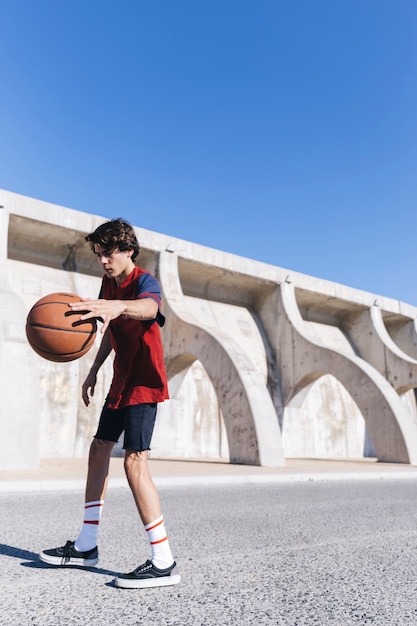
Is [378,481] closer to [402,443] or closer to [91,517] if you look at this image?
[402,443]

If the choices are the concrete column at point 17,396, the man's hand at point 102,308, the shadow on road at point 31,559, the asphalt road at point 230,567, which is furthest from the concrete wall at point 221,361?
the man's hand at point 102,308

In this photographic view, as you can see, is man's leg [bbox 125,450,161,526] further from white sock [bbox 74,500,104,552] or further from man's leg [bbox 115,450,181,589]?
white sock [bbox 74,500,104,552]

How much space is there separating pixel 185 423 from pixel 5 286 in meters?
7.14

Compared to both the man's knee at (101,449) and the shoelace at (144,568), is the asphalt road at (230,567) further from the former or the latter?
the man's knee at (101,449)

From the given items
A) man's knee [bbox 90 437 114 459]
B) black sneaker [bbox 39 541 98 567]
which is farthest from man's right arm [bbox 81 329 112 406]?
black sneaker [bbox 39 541 98 567]

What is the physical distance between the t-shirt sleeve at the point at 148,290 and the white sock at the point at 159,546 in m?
1.03

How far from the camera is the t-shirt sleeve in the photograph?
9.14 ft

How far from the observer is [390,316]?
77.0 ft

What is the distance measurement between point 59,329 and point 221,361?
1050 centimetres

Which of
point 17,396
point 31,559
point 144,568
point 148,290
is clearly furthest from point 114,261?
point 17,396

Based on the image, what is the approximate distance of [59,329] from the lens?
2752 millimetres

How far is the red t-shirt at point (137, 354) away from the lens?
280 cm

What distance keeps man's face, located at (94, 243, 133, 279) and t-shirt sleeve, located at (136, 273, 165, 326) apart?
0.44 ft

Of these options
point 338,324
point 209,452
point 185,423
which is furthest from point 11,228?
point 338,324
